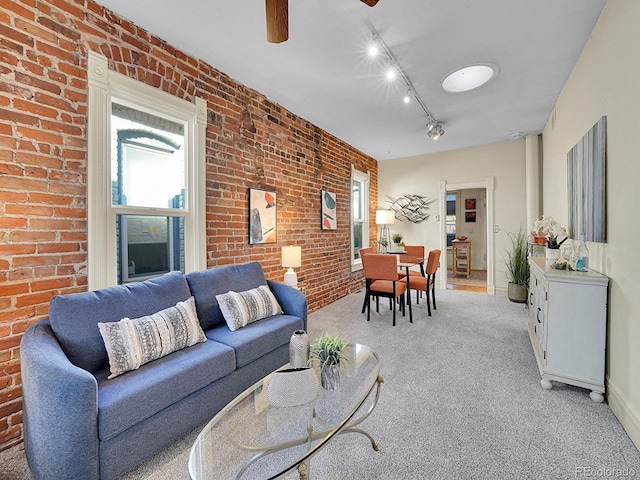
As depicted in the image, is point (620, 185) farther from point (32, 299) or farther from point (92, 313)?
point (32, 299)

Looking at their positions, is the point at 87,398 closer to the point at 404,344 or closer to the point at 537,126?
the point at 404,344

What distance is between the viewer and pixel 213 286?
2.52 metres

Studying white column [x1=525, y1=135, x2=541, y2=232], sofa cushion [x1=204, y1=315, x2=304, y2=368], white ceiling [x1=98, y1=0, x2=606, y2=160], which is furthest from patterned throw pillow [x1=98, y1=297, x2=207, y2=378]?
white column [x1=525, y1=135, x2=541, y2=232]

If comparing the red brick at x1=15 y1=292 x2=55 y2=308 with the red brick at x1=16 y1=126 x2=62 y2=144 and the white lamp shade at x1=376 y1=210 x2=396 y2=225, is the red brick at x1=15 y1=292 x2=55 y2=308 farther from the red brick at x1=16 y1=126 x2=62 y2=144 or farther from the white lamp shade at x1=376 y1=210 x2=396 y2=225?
the white lamp shade at x1=376 y1=210 x2=396 y2=225

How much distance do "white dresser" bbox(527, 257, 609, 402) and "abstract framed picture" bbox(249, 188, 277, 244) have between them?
9.22 ft

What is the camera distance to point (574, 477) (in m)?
1.43

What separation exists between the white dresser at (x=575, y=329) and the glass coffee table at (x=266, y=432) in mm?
1611

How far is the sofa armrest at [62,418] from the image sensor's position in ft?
4.12

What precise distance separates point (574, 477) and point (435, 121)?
4.08 metres

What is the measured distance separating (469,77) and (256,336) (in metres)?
3.46

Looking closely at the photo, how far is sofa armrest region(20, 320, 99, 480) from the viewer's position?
1256 millimetres

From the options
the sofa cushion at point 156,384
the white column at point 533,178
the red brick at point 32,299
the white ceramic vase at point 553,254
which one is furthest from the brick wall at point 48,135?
the white column at point 533,178

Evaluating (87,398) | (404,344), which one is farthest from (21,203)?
(404,344)

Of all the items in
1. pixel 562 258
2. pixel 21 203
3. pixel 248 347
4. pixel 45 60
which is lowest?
pixel 248 347
